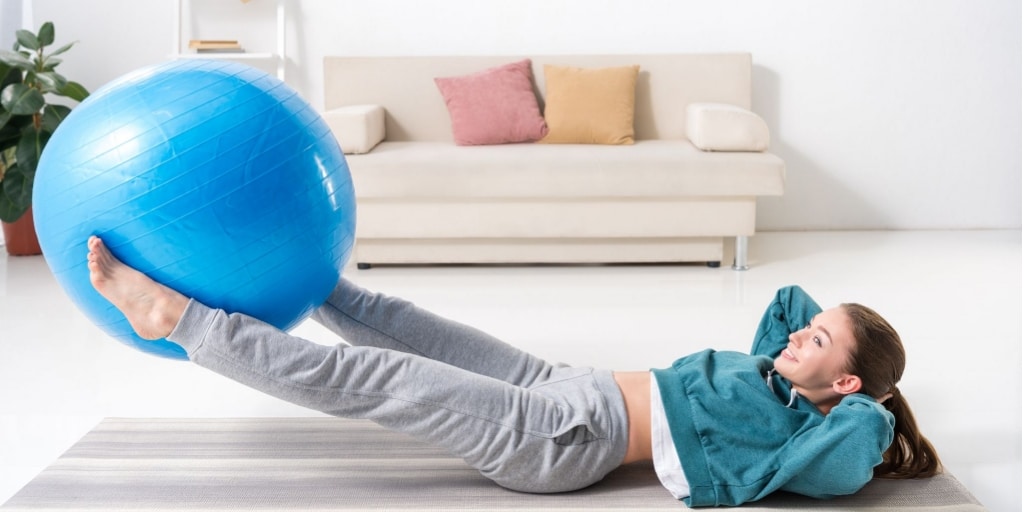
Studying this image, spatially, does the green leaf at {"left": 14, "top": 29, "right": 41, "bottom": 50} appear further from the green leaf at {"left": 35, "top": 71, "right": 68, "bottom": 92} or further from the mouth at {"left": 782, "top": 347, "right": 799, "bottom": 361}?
the mouth at {"left": 782, "top": 347, "right": 799, "bottom": 361}

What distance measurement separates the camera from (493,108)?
4.33 m

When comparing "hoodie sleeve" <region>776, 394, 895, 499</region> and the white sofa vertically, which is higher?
the white sofa

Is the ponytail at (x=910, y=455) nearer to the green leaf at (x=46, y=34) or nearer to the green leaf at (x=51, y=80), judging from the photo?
the green leaf at (x=51, y=80)

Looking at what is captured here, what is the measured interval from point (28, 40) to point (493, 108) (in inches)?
75.9

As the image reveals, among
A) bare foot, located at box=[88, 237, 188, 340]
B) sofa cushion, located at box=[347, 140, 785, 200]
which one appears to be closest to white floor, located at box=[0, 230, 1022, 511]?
sofa cushion, located at box=[347, 140, 785, 200]

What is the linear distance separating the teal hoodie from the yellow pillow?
8.07 feet

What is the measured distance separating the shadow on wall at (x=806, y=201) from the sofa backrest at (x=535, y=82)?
0.36 meters

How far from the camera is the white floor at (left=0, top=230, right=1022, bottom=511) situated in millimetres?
2400

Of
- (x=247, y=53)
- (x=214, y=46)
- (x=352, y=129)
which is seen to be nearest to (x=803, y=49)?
(x=352, y=129)

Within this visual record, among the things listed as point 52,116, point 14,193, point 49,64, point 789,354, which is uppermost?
point 49,64

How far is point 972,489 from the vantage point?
2055mm

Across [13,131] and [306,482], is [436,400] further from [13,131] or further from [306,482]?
[13,131]

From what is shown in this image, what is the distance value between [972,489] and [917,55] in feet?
10.7

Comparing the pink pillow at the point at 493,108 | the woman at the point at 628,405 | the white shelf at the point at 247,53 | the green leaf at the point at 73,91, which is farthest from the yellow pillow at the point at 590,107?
the woman at the point at 628,405
